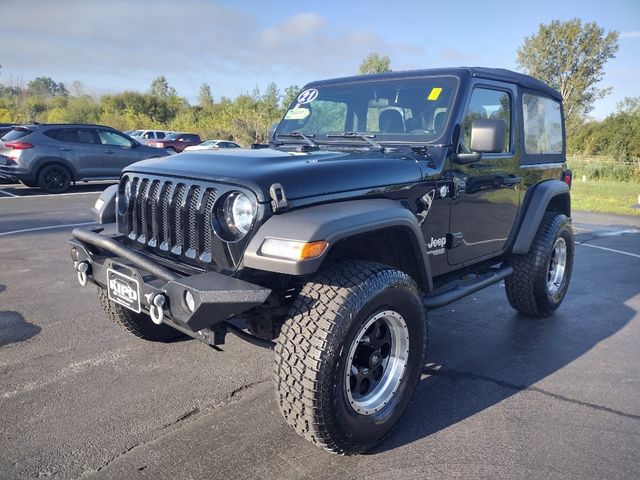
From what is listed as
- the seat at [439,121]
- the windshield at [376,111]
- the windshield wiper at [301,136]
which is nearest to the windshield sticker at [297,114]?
the windshield at [376,111]

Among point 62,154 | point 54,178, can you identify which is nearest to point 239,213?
point 54,178

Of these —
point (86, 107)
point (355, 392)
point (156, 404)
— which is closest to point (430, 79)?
point (355, 392)

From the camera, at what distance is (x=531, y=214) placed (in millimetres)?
4500

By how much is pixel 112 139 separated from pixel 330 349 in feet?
43.5

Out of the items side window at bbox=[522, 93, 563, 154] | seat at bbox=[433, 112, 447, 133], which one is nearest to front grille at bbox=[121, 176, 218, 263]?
seat at bbox=[433, 112, 447, 133]

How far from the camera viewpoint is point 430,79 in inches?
150

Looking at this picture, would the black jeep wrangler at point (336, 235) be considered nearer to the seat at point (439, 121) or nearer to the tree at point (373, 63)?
the seat at point (439, 121)

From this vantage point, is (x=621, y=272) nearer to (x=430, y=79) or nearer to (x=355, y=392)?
(x=430, y=79)

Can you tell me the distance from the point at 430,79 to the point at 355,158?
113 centimetres

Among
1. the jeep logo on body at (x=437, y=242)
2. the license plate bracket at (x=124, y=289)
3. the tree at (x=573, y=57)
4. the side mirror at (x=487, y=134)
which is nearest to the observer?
the license plate bracket at (x=124, y=289)

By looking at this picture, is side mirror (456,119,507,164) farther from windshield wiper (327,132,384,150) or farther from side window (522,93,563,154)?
side window (522,93,563,154)

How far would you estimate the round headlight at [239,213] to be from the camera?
2.59 m

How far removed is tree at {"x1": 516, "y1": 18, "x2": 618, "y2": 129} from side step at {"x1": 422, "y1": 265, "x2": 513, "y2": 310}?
1556 inches

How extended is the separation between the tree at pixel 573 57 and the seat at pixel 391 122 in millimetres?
40146
